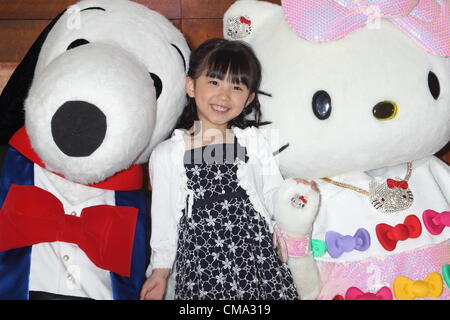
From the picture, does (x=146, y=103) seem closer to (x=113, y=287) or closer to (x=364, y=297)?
(x=113, y=287)

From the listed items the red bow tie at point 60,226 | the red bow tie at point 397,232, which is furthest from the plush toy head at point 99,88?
the red bow tie at point 397,232

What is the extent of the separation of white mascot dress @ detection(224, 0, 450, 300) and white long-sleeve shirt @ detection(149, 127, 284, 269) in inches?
2.0

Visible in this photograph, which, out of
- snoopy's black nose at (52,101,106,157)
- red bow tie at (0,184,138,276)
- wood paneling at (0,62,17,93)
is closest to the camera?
snoopy's black nose at (52,101,106,157)

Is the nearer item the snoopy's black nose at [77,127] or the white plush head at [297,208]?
the snoopy's black nose at [77,127]

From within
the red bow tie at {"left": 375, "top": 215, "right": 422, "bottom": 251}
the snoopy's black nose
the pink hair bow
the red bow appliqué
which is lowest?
the red bow tie at {"left": 375, "top": 215, "right": 422, "bottom": 251}

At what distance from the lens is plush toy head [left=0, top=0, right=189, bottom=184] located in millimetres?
891

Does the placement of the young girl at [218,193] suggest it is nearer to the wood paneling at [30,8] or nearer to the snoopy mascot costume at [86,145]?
the snoopy mascot costume at [86,145]

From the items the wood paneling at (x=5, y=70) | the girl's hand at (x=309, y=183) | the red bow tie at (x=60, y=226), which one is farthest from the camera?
the wood paneling at (x=5, y=70)

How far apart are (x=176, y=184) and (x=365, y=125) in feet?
1.46

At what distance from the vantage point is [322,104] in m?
1.08

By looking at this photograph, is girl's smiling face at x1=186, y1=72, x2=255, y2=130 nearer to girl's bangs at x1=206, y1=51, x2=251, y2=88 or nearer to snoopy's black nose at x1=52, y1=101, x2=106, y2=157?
girl's bangs at x1=206, y1=51, x2=251, y2=88

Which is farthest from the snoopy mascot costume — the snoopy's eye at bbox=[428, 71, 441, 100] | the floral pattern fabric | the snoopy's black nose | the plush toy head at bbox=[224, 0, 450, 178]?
the snoopy's eye at bbox=[428, 71, 441, 100]

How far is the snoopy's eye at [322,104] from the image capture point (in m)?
1.08

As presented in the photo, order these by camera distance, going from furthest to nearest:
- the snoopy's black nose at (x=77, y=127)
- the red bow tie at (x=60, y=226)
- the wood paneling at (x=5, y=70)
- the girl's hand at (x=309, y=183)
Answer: the wood paneling at (x=5, y=70) < the girl's hand at (x=309, y=183) < the red bow tie at (x=60, y=226) < the snoopy's black nose at (x=77, y=127)
